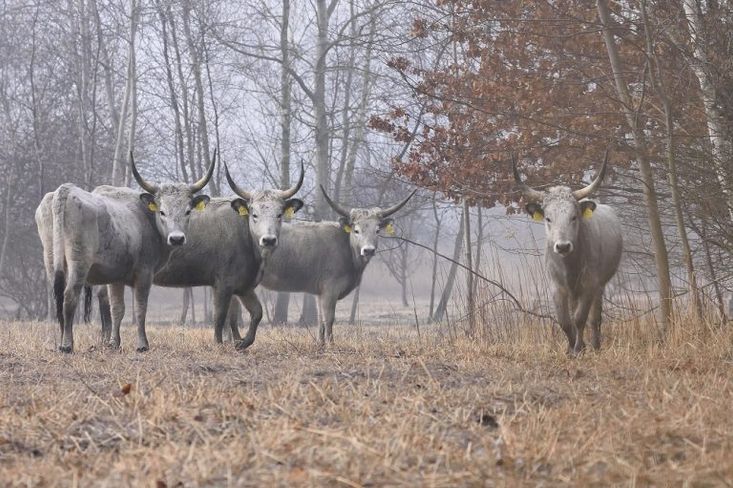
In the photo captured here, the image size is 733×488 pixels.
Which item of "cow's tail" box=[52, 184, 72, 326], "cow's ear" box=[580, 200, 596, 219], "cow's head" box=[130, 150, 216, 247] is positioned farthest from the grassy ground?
"cow's head" box=[130, 150, 216, 247]

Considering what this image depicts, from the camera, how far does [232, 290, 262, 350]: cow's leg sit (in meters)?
10.1

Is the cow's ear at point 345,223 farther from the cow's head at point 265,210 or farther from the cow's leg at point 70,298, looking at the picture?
the cow's leg at point 70,298

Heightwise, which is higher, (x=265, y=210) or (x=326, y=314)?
(x=265, y=210)

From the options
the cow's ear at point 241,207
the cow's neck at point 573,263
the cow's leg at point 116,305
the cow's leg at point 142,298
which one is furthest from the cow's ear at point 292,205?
the cow's neck at point 573,263

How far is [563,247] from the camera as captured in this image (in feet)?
29.5

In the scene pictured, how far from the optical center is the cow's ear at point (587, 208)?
31.3ft

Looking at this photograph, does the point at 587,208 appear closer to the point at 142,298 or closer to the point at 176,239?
the point at 176,239

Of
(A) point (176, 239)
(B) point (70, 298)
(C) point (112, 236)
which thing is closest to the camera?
(B) point (70, 298)

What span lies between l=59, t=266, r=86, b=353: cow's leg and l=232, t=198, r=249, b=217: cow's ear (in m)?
2.57

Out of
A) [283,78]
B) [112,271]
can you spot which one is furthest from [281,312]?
[112,271]

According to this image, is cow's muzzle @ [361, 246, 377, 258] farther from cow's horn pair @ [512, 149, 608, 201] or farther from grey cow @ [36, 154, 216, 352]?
cow's horn pair @ [512, 149, 608, 201]

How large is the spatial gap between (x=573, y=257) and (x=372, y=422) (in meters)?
5.26

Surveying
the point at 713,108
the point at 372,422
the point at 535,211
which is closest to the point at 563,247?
the point at 535,211

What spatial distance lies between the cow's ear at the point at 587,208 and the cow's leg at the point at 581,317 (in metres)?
0.83
